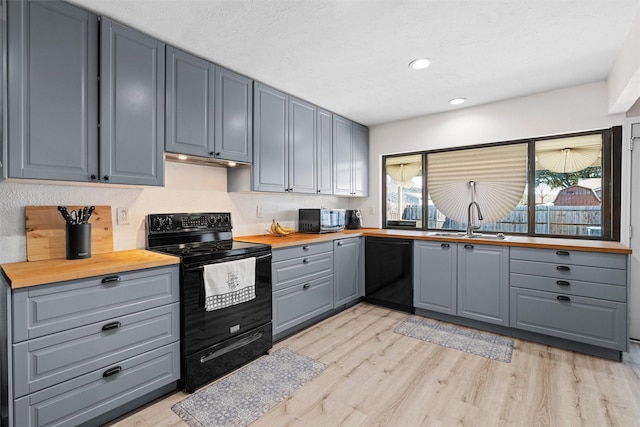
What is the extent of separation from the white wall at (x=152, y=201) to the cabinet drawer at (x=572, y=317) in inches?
96.3

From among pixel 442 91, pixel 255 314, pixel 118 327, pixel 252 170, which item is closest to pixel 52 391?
pixel 118 327

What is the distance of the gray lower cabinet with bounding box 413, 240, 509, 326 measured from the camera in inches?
114

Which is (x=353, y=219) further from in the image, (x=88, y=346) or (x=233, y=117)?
(x=88, y=346)

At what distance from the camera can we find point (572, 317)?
2.56 meters

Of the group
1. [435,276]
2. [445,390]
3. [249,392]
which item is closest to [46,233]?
[249,392]

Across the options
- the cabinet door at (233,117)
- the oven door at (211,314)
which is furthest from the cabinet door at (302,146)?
the oven door at (211,314)

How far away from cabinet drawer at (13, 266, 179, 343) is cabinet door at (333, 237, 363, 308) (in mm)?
1764

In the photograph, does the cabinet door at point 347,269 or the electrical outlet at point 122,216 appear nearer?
the electrical outlet at point 122,216

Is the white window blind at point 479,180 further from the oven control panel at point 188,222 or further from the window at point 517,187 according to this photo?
the oven control panel at point 188,222

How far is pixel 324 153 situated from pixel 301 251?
1.30 m

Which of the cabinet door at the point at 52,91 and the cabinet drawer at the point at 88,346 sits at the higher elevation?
the cabinet door at the point at 52,91

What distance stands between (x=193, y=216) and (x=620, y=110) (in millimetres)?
3797

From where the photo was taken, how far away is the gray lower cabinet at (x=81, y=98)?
1.62m

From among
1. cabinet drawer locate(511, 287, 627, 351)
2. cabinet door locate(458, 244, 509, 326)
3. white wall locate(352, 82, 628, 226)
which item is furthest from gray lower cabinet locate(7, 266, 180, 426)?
white wall locate(352, 82, 628, 226)
